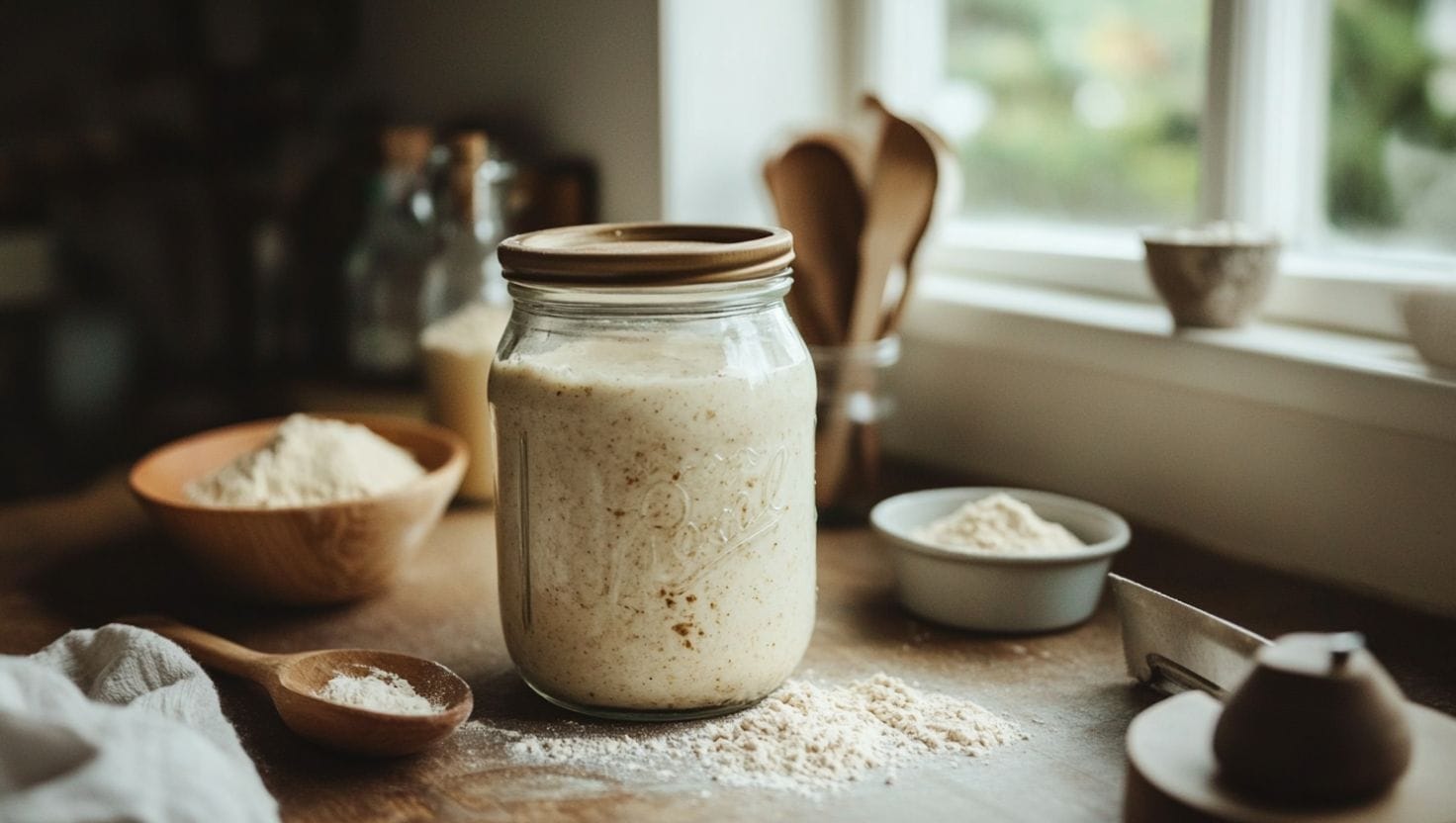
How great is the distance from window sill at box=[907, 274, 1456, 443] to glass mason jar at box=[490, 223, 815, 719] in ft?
1.34

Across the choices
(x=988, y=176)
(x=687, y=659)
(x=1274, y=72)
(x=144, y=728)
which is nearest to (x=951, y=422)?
(x=988, y=176)

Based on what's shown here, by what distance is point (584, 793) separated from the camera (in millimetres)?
665

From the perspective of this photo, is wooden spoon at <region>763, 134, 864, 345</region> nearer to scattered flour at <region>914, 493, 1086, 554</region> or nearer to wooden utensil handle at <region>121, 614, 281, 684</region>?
scattered flour at <region>914, 493, 1086, 554</region>

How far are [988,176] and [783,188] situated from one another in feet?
1.06

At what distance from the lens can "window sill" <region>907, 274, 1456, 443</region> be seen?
2.86 ft

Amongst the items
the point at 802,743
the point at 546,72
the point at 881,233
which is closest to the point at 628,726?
the point at 802,743

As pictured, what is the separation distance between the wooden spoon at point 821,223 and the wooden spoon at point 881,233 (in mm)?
16

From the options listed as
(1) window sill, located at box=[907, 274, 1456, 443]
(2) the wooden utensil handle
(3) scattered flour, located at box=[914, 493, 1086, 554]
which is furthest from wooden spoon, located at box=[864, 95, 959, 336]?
(2) the wooden utensil handle

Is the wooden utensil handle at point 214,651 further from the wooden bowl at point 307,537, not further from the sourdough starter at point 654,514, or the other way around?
the sourdough starter at point 654,514

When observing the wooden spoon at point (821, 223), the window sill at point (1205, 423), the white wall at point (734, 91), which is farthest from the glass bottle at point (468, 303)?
the window sill at point (1205, 423)

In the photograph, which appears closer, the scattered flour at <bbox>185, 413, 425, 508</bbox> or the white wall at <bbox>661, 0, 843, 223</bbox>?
the scattered flour at <bbox>185, 413, 425, 508</bbox>

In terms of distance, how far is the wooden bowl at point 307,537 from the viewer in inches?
35.2

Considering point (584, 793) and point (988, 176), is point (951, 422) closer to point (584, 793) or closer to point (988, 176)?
point (988, 176)

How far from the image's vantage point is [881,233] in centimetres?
110
